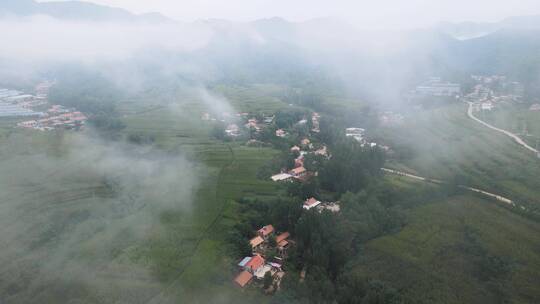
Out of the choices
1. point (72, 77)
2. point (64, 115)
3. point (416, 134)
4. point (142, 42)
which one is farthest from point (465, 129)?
point (142, 42)

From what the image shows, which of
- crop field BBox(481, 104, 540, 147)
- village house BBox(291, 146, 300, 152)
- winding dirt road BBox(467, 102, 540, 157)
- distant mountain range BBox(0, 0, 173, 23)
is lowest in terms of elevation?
village house BBox(291, 146, 300, 152)

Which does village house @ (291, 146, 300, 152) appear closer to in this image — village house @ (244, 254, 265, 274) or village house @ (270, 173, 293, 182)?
village house @ (270, 173, 293, 182)

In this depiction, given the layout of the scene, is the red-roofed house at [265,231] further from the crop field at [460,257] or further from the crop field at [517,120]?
the crop field at [517,120]

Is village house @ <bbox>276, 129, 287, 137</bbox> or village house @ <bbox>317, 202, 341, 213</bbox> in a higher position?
village house @ <bbox>276, 129, 287, 137</bbox>

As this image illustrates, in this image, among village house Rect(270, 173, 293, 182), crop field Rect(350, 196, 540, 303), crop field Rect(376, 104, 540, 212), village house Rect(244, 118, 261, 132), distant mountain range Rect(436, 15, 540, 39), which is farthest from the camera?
distant mountain range Rect(436, 15, 540, 39)

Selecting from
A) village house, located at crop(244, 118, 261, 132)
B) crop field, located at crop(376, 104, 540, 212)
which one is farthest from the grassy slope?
crop field, located at crop(376, 104, 540, 212)

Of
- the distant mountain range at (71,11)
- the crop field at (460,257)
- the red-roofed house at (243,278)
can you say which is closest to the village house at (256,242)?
the red-roofed house at (243,278)

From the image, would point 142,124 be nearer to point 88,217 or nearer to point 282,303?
point 88,217
